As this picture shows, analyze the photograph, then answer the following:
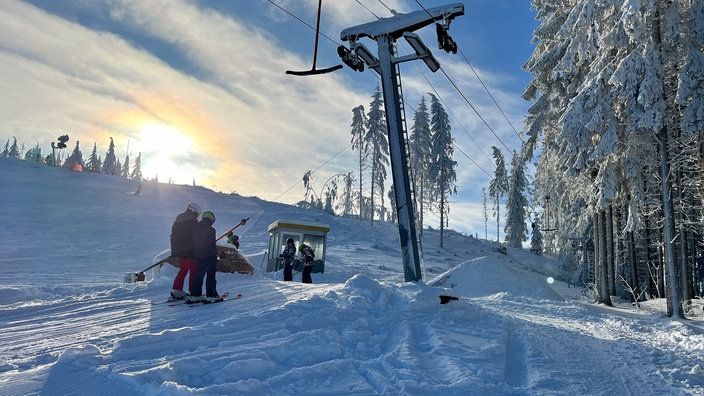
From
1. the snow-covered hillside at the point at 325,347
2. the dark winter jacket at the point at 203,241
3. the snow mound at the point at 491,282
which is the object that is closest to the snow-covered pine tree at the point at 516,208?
the snow mound at the point at 491,282

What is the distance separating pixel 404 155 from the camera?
11.6 m

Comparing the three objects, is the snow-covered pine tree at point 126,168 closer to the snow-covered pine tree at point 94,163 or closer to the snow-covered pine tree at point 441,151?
the snow-covered pine tree at point 94,163

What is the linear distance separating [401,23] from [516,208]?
44.7 metres

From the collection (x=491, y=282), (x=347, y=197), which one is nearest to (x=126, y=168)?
(x=347, y=197)

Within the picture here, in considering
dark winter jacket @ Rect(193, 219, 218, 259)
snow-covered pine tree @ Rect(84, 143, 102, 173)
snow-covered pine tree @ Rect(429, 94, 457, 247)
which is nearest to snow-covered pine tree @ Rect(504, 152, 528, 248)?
snow-covered pine tree @ Rect(429, 94, 457, 247)

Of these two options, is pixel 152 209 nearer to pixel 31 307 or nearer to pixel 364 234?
pixel 364 234

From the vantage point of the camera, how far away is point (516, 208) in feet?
172

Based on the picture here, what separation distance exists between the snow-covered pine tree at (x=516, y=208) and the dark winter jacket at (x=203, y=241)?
4773 centimetres

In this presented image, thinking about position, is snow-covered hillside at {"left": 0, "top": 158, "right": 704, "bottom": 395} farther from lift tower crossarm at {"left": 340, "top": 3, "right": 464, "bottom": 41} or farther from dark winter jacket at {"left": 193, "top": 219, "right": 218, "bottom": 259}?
lift tower crossarm at {"left": 340, "top": 3, "right": 464, "bottom": 41}

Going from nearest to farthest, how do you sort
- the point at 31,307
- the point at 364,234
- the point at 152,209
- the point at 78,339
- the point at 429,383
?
the point at 429,383, the point at 78,339, the point at 31,307, the point at 152,209, the point at 364,234

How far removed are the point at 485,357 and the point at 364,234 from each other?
37.5 meters

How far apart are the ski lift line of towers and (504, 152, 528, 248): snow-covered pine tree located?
4254 cm

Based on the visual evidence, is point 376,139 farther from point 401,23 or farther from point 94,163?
point 94,163

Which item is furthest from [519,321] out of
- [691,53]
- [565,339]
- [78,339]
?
[691,53]
